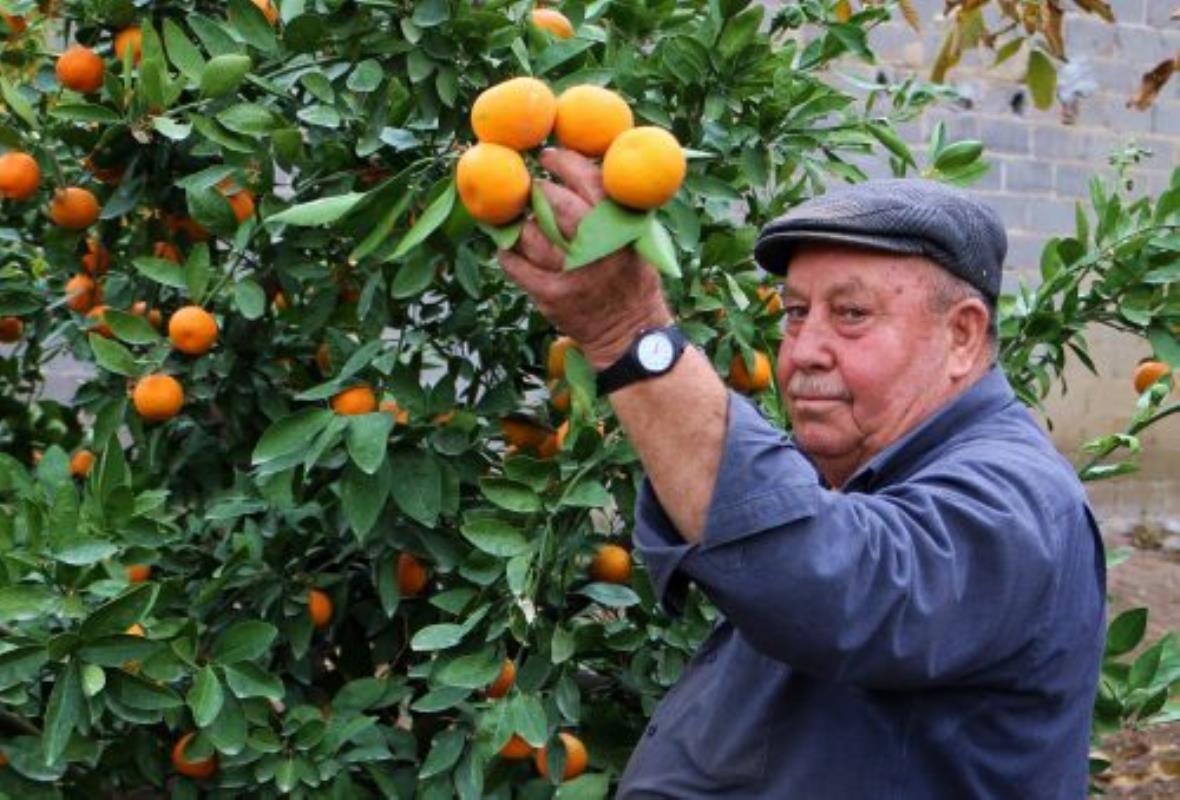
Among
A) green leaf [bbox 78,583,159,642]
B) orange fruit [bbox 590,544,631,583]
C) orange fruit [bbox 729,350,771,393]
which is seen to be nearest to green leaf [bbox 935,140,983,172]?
orange fruit [bbox 729,350,771,393]

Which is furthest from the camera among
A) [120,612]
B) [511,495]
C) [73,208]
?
[73,208]

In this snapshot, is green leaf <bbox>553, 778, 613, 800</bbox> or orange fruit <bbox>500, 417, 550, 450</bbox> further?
orange fruit <bbox>500, 417, 550, 450</bbox>

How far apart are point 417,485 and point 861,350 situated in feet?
2.41

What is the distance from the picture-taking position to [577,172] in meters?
1.55

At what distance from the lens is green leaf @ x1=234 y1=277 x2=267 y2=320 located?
2625 mm

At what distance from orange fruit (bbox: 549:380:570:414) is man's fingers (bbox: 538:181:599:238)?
111 cm

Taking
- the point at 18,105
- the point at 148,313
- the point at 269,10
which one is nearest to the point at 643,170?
the point at 269,10

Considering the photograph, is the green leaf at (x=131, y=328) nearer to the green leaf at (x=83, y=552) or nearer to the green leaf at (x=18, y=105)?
the green leaf at (x=18, y=105)

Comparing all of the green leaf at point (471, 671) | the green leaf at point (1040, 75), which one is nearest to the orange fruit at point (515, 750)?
the green leaf at point (471, 671)

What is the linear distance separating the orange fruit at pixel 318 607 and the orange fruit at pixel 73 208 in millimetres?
693

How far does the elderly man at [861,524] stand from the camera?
1588 mm

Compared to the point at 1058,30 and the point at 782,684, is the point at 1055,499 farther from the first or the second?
the point at 1058,30

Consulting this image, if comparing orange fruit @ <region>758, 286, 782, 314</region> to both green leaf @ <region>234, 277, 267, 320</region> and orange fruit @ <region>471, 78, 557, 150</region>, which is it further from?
orange fruit @ <region>471, 78, 557, 150</region>

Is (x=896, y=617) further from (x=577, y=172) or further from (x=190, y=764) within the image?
(x=190, y=764)
